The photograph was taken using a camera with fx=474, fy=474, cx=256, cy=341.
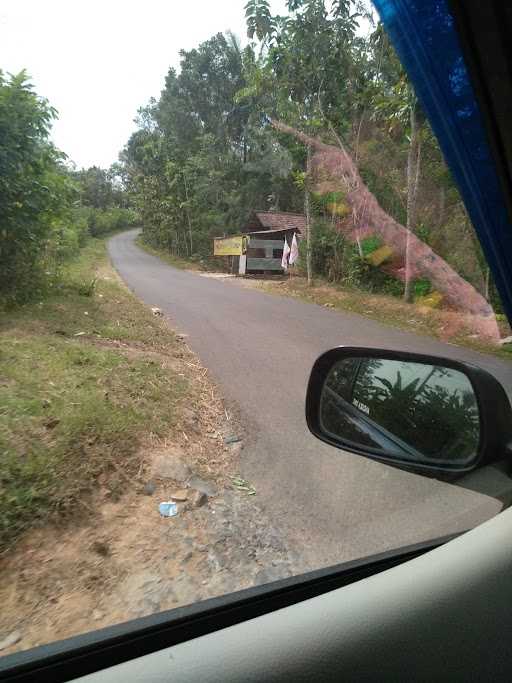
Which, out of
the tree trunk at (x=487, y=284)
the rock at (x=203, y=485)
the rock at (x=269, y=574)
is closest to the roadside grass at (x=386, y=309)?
the tree trunk at (x=487, y=284)

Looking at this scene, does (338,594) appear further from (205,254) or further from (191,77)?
(205,254)

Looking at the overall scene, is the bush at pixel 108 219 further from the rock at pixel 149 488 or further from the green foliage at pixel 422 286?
the green foliage at pixel 422 286

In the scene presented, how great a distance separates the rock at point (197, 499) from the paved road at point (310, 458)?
341 millimetres

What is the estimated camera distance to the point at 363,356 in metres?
1.54

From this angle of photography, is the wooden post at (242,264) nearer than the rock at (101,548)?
No

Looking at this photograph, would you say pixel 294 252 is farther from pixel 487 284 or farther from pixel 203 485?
pixel 487 284

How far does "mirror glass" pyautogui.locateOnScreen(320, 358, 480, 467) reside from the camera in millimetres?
1327

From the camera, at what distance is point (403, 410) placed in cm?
153

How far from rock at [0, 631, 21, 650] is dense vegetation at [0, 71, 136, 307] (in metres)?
4.22

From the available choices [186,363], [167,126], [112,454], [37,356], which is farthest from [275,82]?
[186,363]

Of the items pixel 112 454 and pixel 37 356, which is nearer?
pixel 112 454

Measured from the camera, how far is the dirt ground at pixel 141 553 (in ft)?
5.66

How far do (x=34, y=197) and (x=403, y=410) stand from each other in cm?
660

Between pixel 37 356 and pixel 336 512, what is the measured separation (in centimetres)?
330
